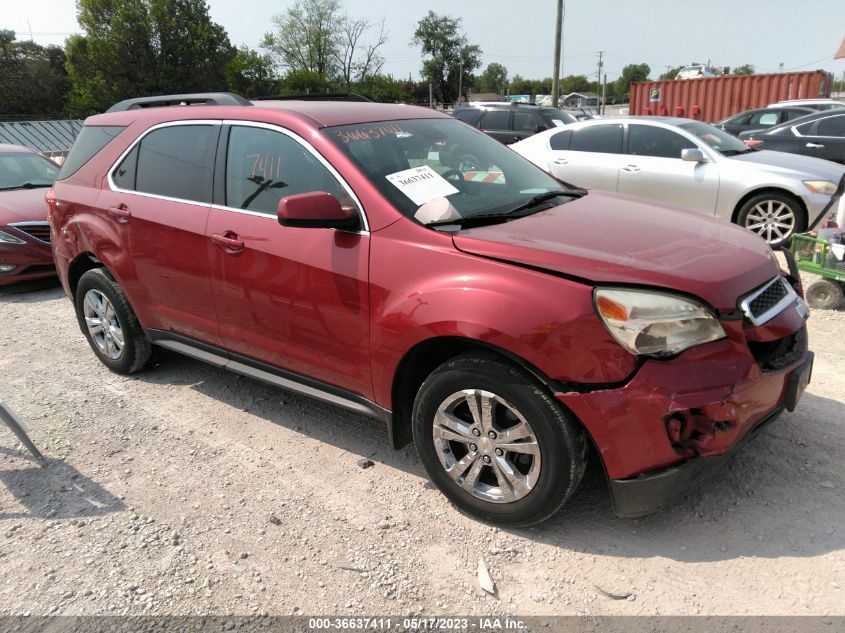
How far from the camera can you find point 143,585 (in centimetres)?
254

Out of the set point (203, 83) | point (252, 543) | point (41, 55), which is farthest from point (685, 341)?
point (41, 55)

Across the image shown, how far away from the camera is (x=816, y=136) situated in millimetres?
10633

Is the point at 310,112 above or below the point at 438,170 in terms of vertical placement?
above

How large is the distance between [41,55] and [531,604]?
65668 millimetres

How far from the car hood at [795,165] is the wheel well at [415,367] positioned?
19.6ft

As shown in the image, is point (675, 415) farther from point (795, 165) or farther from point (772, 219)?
point (795, 165)

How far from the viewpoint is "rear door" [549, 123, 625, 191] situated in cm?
815

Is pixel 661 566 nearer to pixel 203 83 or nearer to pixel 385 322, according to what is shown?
pixel 385 322

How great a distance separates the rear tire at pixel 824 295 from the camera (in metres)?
5.31

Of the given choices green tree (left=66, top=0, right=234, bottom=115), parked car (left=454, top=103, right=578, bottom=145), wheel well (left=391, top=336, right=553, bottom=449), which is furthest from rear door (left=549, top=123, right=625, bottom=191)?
green tree (left=66, top=0, right=234, bottom=115)

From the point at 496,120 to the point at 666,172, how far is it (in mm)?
6358

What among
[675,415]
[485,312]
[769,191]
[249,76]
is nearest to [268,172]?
[485,312]

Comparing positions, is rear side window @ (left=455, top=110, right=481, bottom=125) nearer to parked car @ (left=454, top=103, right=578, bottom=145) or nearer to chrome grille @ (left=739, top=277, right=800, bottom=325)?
parked car @ (left=454, top=103, right=578, bottom=145)

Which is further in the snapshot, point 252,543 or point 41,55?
point 41,55
